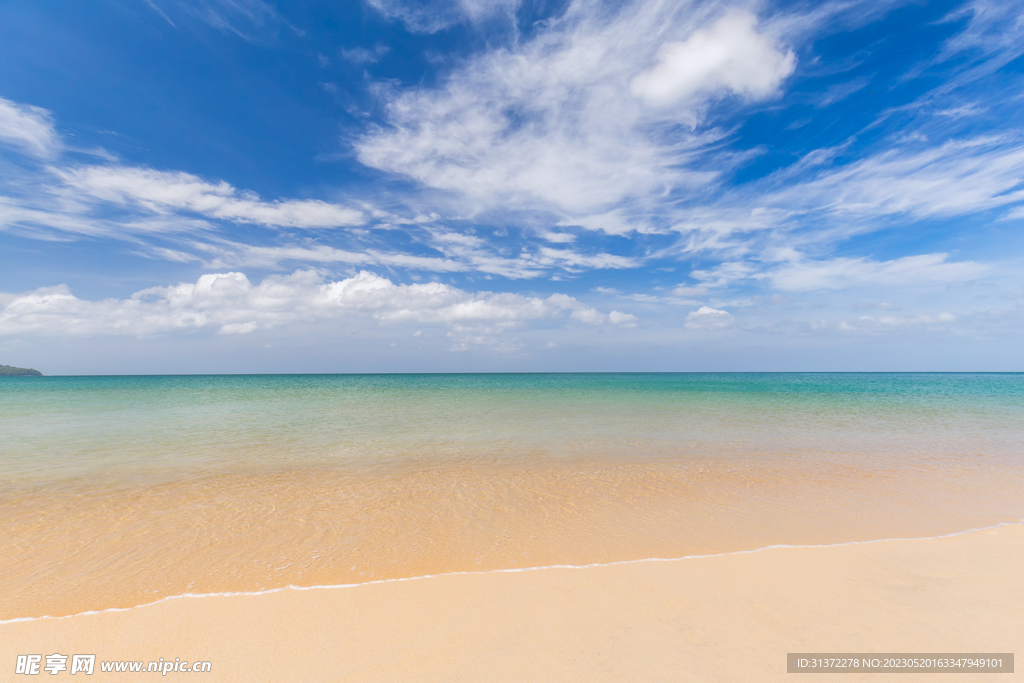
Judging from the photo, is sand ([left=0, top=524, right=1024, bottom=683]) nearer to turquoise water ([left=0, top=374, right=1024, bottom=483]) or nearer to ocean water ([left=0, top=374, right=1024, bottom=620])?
ocean water ([left=0, top=374, right=1024, bottom=620])

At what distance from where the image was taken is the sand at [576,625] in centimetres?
321

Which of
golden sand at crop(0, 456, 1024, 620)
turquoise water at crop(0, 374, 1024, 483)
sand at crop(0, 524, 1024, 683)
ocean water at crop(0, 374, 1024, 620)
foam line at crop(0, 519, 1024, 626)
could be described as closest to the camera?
sand at crop(0, 524, 1024, 683)

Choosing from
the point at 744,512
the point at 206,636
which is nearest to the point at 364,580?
the point at 206,636

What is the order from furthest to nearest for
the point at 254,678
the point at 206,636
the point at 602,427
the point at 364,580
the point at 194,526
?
1. the point at 602,427
2. the point at 194,526
3. the point at 364,580
4. the point at 206,636
5. the point at 254,678

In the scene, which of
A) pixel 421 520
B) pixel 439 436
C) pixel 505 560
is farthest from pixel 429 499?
pixel 439 436

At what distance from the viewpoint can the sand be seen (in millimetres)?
3211

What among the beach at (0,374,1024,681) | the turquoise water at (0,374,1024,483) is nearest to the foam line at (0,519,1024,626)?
the beach at (0,374,1024,681)

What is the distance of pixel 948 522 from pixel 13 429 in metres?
28.0

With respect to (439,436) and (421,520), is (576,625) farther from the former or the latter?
(439,436)

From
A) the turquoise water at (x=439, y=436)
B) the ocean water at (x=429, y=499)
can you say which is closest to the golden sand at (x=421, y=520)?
the ocean water at (x=429, y=499)

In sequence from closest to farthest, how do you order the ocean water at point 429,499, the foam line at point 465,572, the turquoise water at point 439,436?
the foam line at point 465,572 → the ocean water at point 429,499 → the turquoise water at point 439,436

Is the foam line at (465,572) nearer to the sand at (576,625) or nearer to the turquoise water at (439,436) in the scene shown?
the sand at (576,625)

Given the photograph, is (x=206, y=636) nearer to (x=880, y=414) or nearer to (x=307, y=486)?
(x=307, y=486)

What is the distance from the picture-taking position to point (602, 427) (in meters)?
16.9
